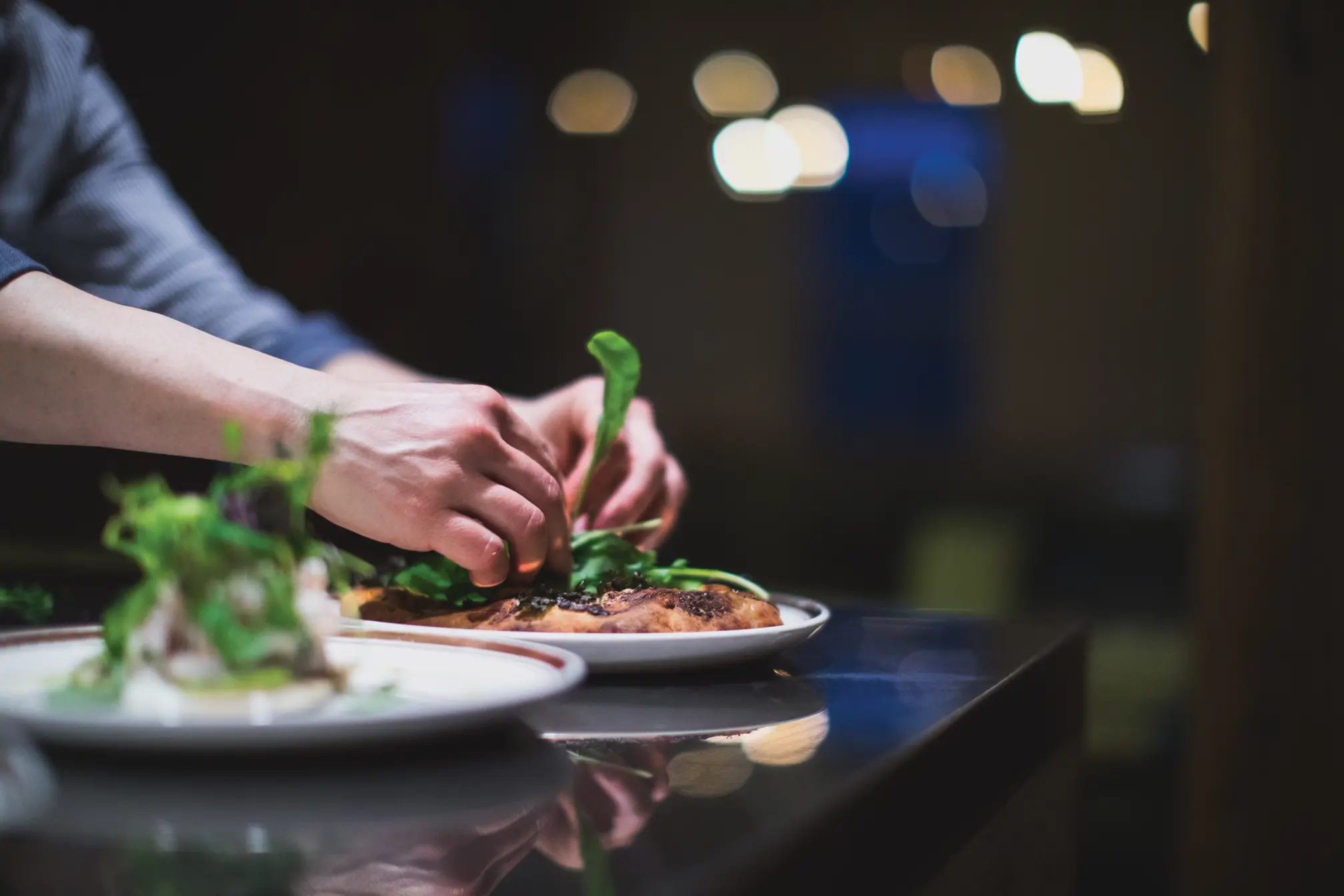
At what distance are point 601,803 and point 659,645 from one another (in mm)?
254

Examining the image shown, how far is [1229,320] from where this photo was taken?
9.34 feet

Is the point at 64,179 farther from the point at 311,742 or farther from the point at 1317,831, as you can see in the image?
the point at 1317,831

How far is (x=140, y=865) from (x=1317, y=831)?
9.41 feet

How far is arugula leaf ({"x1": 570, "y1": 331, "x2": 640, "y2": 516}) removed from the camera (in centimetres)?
98

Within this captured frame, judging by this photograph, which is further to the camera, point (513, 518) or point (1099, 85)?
point (1099, 85)

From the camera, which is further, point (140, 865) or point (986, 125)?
point (986, 125)

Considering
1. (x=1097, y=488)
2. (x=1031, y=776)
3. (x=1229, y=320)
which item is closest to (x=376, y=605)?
(x=1031, y=776)

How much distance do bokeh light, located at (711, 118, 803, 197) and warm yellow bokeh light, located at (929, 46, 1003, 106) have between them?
53 cm

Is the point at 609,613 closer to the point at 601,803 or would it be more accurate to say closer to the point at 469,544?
the point at 469,544

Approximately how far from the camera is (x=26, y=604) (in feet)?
3.29

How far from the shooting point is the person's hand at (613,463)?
1.16 metres

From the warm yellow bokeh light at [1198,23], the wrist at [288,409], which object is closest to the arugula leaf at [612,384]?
the wrist at [288,409]

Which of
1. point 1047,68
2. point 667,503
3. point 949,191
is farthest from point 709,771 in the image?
point 1047,68

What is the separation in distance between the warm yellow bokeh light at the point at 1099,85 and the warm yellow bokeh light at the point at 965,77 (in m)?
0.26
